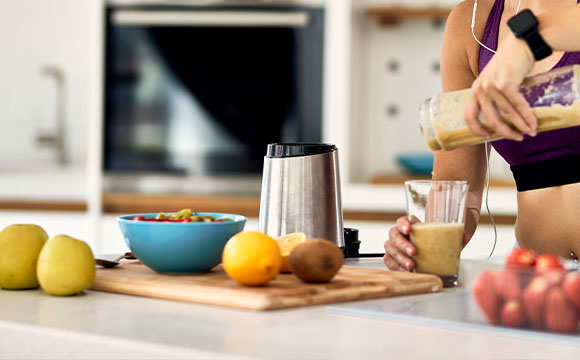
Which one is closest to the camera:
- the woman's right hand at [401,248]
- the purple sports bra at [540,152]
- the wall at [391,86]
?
the woman's right hand at [401,248]

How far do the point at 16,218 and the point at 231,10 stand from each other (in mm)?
1327

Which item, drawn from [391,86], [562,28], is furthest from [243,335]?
[391,86]

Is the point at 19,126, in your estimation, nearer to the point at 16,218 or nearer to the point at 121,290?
the point at 16,218

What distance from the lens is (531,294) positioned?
0.76 meters

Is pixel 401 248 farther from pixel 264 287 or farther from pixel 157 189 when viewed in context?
pixel 157 189

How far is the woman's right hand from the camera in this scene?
118cm

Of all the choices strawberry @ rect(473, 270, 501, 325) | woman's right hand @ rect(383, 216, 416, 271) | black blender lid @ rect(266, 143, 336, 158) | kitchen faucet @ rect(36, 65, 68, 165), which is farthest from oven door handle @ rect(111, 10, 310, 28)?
strawberry @ rect(473, 270, 501, 325)

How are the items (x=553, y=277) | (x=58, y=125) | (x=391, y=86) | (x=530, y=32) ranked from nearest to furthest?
1. (x=553, y=277)
2. (x=530, y=32)
3. (x=391, y=86)
4. (x=58, y=125)

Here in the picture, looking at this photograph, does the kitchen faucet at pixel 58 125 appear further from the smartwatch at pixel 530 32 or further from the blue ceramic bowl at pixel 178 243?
the smartwatch at pixel 530 32

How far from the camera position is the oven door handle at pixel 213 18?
325cm

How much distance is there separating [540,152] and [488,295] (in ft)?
2.98

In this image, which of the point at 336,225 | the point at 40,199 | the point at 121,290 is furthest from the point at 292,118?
the point at 121,290

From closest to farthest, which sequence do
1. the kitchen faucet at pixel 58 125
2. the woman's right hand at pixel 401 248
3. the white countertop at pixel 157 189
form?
the woman's right hand at pixel 401 248, the white countertop at pixel 157 189, the kitchen faucet at pixel 58 125

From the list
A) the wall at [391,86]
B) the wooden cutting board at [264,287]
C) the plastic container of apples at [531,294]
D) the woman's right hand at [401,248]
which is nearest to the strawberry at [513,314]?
the plastic container of apples at [531,294]
